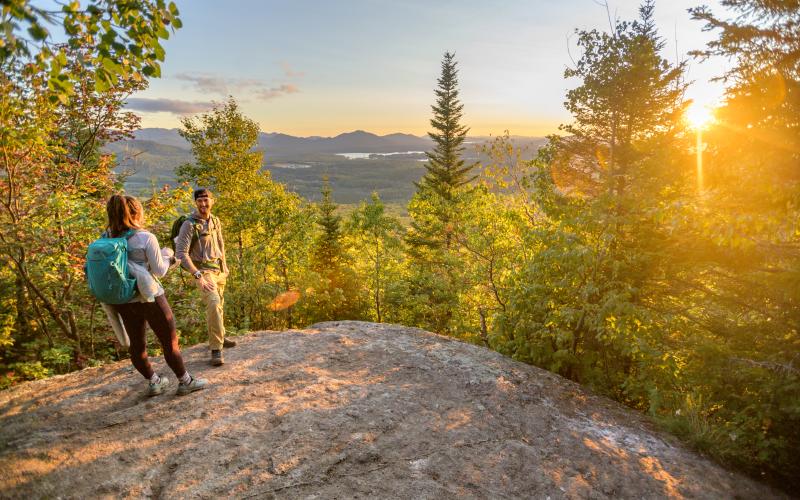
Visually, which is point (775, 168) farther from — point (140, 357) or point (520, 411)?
point (140, 357)

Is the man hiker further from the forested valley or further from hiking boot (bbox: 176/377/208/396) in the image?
the forested valley

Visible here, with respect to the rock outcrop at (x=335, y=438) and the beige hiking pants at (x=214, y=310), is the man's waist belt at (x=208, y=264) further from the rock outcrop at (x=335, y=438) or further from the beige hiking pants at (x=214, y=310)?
the rock outcrop at (x=335, y=438)

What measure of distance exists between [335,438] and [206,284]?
2720 mm

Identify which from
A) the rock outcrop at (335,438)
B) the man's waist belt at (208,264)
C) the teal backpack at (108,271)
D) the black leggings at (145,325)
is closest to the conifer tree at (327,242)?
the rock outcrop at (335,438)

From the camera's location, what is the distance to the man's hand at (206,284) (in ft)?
17.1

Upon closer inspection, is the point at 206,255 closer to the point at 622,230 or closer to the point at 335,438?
the point at 335,438

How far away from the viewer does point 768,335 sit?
5.16 meters

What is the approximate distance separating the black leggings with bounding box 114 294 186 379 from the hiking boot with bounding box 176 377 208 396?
298 millimetres

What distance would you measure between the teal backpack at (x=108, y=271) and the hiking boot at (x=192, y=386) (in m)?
1.38

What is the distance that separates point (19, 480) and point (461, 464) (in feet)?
12.6

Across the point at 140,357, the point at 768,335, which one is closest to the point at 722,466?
the point at 768,335

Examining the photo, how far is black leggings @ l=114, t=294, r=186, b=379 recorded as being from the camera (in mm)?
4129

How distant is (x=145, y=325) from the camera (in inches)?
170

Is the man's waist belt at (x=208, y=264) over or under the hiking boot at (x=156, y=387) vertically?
over
